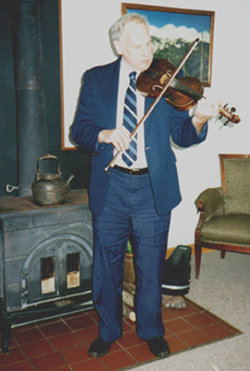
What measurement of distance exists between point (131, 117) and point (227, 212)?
1.70 m

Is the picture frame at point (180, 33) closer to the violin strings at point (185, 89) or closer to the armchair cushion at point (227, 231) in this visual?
the armchair cushion at point (227, 231)

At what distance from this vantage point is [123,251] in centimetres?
207

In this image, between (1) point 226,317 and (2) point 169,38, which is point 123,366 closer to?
(1) point 226,317

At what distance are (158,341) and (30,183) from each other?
3.93 ft

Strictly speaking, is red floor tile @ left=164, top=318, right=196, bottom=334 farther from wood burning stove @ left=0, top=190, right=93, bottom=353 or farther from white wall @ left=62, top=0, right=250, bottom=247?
white wall @ left=62, top=0, right=250, bottom=247

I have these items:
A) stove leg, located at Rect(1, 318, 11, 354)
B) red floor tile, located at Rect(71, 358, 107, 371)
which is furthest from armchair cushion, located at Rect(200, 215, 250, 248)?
stove leg, located at Rect(1, 318, 11, 354)

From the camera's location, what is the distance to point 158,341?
206 centimetres

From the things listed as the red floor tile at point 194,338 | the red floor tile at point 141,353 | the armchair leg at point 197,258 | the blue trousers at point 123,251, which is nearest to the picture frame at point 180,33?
the armchair leg at point 197,258

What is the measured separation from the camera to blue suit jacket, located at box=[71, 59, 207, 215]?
1.88 meters

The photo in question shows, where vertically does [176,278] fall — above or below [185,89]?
below

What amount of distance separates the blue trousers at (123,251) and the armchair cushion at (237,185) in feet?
4.54

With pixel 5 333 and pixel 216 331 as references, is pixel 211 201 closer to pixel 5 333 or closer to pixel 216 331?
pixel 216 331

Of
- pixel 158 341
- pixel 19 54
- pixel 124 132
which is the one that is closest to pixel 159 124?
pixel 124 132

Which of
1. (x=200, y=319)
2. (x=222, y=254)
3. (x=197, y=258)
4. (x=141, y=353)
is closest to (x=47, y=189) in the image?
(x=141, y=353)
